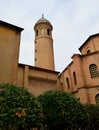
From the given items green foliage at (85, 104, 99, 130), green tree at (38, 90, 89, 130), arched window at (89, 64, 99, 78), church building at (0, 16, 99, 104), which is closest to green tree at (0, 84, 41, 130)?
green tree at (38, 90, 89, 130)

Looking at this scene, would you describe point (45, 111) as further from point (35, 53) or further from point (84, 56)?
point (35, 53)

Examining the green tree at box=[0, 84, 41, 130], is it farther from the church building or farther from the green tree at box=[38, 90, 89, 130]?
the church building

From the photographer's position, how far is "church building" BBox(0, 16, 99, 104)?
49.2 ft

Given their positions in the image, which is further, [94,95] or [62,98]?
[94,95]

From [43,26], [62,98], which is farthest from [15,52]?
[43,26]

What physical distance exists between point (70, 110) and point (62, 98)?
106cm

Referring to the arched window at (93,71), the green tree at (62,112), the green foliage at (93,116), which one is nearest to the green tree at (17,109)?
the green tree at (62,112)

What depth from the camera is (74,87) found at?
79.6ft

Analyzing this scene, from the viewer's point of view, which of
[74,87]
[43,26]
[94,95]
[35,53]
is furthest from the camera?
[43,26]

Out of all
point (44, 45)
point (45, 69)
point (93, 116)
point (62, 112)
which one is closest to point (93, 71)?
point (45, 69)

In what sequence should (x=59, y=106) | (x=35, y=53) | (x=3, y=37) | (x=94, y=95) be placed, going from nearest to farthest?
1. (x=59, y=106)
2. (x=3, y=37)
3. (x=94, y=95)
4. (x=35, y=53)

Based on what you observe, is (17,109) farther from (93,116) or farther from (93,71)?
(93,71)

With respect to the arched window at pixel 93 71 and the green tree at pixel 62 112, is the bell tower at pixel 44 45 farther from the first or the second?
the green tree at pixel 62 112

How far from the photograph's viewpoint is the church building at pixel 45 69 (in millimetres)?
14984
